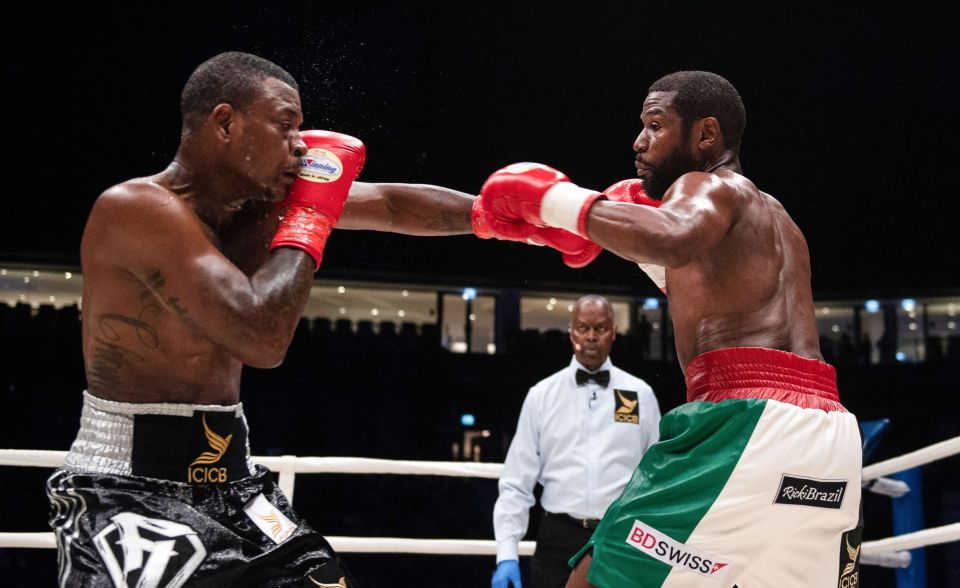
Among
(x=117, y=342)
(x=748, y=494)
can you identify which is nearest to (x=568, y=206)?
(x=748, y=494)

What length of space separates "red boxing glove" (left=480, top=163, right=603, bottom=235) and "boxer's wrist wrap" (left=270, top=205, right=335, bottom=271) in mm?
440

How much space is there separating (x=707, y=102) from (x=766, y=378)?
652 millimetres

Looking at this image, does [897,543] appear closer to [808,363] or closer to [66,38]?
[808,363]

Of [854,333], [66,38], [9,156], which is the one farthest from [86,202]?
[854,333]

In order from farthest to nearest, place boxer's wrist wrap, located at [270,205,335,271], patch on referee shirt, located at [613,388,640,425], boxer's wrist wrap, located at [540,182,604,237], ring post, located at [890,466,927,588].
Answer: patch on referee shirt, located at [613,388,640,425], ring post, located at [890,466,927,588], boxer's wrist wrap, located at [540,182,604,237], boxer's wrist wrap, located at [270,205,335,271]

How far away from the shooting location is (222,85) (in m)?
1.62

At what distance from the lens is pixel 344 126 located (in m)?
6.61

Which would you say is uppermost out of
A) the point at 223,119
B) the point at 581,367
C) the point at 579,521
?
the point at 223,119

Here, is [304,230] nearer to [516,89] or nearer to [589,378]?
[589,378]

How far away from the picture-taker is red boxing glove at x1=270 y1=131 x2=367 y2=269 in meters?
1.54

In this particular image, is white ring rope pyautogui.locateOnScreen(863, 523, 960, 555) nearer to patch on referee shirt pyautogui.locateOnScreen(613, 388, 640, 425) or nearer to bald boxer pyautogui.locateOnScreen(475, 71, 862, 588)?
bald boxer pyautogui.locateOnScreen(475, 71, 862, 588)

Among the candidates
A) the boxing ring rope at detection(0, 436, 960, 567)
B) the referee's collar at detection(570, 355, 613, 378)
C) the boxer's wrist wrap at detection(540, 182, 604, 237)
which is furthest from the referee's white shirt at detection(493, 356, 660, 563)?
the boxer's wrist wrap at detection(540, 182, 604, 237)

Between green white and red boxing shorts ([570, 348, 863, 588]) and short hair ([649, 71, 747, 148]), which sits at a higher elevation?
short hair ([649, 71, 747, 148])

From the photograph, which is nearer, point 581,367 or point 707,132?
point 707,132
